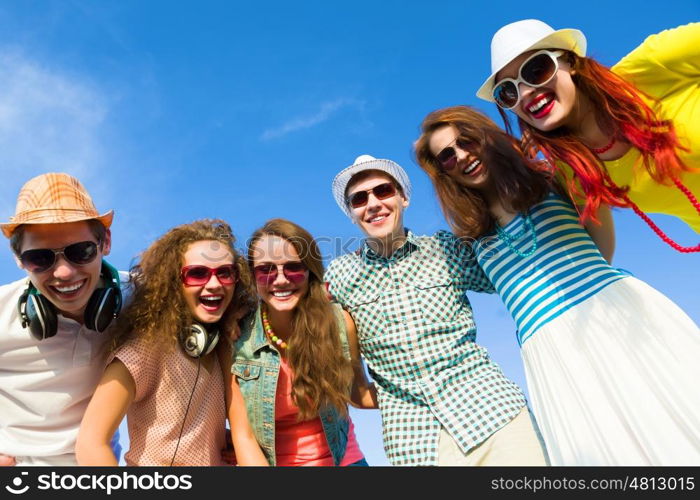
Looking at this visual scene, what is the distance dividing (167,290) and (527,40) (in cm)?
406

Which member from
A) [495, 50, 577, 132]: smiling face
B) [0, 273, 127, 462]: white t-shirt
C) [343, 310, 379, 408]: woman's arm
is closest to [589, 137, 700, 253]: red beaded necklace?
[495, 50, 577, 132]: smiling face

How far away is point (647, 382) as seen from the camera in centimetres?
404

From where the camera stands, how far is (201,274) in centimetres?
540

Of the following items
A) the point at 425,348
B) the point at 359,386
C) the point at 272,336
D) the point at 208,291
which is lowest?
the point at 425,348

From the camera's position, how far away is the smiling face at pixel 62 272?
4836 millimetres

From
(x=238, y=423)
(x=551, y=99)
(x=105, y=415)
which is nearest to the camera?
(x=551, y=99)

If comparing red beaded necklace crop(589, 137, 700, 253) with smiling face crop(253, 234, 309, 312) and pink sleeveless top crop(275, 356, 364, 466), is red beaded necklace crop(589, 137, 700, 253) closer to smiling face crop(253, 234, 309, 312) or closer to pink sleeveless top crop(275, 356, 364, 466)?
smiling face crop(253, 234, 309, 312)

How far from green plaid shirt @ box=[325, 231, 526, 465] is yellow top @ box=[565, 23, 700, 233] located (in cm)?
173

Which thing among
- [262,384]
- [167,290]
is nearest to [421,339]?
[262,384]

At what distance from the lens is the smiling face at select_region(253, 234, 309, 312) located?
5.52 metres

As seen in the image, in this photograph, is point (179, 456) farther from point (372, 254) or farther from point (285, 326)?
point (372, 254)

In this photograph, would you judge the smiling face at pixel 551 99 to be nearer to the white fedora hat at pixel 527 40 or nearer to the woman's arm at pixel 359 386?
the white fedora hat at pixel 527 40

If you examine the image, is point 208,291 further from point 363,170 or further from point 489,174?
point 489,174

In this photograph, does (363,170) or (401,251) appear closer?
(401,251)
